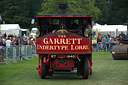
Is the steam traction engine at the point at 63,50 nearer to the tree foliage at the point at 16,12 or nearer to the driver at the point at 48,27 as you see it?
the driver at the point at 48,27

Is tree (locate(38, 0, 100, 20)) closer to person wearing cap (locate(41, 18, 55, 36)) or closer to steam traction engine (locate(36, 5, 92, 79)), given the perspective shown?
person wearing cap (locate(41, 18, 55, 36))

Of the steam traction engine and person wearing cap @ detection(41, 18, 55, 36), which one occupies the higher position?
person wearing cap @ detection(41, 18, 55, 36)

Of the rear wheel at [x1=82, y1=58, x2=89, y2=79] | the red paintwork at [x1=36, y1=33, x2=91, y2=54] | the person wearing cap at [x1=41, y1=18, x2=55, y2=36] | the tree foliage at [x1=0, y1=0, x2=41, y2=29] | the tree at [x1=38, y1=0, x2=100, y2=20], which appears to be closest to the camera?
the red paintwork at [x1=36, y1=33, x2=91, y2=54]

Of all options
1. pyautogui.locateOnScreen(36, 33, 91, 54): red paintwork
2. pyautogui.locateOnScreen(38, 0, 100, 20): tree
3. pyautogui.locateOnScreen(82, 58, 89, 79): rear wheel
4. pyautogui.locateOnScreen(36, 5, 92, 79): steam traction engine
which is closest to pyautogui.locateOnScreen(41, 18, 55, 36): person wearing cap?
pyautogui.locateOnScreen(36, 5, 92, 79): steam traction engine

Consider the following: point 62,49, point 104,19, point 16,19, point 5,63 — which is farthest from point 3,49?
point 104,19

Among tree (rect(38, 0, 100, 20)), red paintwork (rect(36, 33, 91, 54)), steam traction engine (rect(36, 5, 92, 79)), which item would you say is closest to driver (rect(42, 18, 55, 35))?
steam traction engine (rect(36, 5, 92, 79))

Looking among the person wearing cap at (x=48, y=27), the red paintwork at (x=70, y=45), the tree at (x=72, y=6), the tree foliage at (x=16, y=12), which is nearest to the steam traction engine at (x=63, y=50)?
the red paintwork at (x=70, y=45)

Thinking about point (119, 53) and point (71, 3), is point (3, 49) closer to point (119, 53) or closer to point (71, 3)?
point (119, 53)

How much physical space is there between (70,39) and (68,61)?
0.83 metres

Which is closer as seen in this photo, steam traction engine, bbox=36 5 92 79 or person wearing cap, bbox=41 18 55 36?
steam traction engine, bbox=36 5 92 79

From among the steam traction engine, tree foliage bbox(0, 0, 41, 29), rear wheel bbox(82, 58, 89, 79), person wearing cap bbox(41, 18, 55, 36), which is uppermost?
tree foliage bbox(0, 0, 41, 29)

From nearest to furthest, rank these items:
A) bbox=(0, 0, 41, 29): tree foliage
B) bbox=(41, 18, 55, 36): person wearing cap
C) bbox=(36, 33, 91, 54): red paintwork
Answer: bbox=(36, 33, 91, 54): red paintwork, bbox=(41, 18, 55, 36): person wearing cap, bbox=(0, 0, 41, 29): tree foliage

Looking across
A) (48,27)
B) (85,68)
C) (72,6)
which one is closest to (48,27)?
(48,27)

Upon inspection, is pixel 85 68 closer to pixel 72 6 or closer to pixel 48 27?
pixel 48 27
